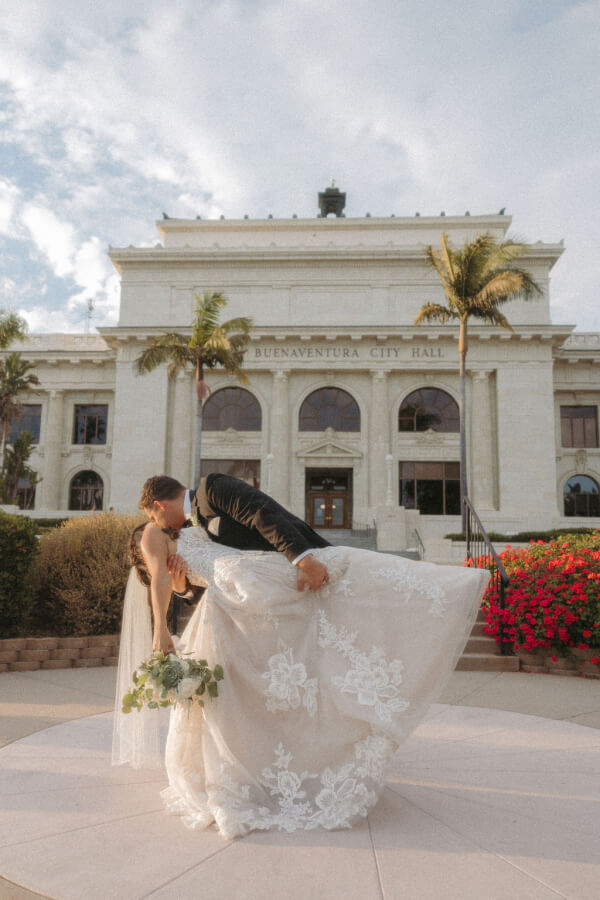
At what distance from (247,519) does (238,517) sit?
53 mm

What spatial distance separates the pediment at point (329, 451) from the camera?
107 ft

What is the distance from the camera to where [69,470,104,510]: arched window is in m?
36.5

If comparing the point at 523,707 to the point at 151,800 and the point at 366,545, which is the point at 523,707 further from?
the point at 366,545

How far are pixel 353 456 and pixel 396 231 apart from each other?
47.7 ft

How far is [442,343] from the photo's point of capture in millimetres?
32906

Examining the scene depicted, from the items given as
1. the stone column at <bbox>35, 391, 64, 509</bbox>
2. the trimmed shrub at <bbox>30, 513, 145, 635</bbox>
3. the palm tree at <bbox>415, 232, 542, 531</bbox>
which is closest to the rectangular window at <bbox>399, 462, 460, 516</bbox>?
the palm tree at <bbox>415, 232, 542, 531</bbox>

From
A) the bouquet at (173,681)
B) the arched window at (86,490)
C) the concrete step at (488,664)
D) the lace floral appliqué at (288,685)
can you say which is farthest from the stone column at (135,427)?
the lace floral appliqué at (288,685)

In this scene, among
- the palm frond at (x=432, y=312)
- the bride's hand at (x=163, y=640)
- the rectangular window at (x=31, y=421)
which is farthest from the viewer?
the rectangular window at (x=31, y=421)

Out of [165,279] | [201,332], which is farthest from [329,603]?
[165,279]

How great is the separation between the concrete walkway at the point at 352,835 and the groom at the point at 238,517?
4.21 feet

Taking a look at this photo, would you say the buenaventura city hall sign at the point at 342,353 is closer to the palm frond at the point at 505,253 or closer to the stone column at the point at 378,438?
the stone column at the point at 378,438

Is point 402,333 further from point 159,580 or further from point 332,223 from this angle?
point 159,580

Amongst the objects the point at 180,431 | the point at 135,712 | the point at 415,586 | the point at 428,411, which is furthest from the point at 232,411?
the point at 415,586

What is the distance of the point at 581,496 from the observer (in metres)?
34.6
